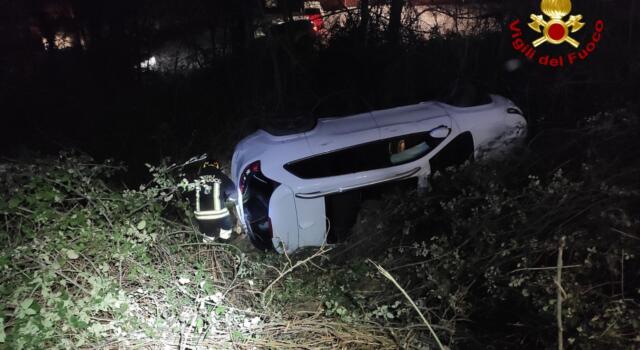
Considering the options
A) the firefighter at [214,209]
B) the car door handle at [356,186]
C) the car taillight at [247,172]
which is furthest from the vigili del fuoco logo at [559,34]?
the firefighter at [214,209]

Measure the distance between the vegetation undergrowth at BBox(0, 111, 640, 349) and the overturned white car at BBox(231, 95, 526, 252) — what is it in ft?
2.94

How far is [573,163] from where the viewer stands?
12.5ft

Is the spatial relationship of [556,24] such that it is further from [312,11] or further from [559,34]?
[312,11]

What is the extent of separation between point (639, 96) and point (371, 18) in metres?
5.63

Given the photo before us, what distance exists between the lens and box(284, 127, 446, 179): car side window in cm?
469

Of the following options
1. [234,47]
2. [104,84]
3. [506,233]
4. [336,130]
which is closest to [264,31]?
[234,47]

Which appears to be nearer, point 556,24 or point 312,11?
point 556,24

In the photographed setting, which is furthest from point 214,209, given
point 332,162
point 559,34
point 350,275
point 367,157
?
point 559,34

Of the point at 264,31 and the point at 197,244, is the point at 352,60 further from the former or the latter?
the point at 197,244

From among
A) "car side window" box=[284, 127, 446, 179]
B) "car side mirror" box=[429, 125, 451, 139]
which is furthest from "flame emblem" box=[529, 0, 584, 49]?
"car side window" box=[284, 127, 446, 179]

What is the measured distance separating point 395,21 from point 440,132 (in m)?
4.89

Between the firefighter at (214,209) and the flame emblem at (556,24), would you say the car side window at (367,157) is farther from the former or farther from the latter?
the flame emblem at (556,24)

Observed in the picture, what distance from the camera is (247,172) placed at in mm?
4816

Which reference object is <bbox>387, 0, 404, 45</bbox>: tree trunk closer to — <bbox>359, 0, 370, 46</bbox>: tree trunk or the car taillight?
<bbox>359, 0, 370, 46</bbox>: tree trunk
